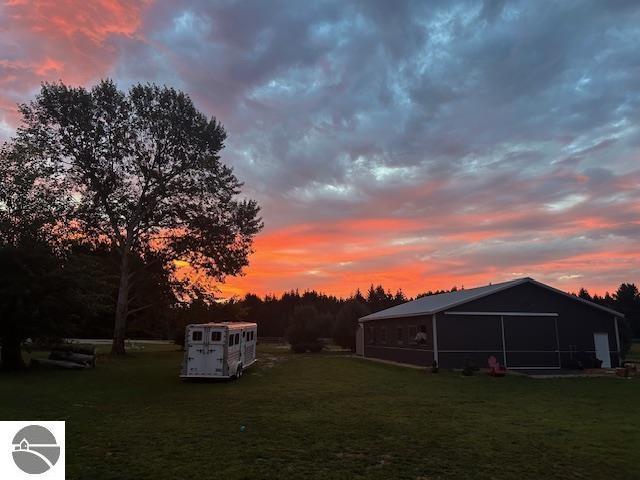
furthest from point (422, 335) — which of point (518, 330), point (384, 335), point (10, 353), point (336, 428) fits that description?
point (10, 353)

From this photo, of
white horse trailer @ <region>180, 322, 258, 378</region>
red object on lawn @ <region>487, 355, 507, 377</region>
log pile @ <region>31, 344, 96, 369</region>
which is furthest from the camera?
log pile @ <region>31, 344, 96, 369</region>

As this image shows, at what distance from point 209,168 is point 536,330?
2366 cm

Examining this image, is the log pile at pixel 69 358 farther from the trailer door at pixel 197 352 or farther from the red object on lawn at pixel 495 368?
the red object on lawn at pixel 495 368

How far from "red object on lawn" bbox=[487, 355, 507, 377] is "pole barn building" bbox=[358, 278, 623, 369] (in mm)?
934

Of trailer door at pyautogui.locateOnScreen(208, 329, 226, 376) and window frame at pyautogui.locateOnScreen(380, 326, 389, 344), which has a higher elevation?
window frame at pyautogui.locateOnScreen(380, 326, 389, 344)

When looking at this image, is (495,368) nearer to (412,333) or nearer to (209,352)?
(412,333)

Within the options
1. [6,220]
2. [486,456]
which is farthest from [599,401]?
[6,220]

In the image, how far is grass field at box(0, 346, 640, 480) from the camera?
764 cm

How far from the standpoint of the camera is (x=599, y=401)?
15.4 meters

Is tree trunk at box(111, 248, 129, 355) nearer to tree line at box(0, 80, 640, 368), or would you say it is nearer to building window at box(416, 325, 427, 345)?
tree line at box(0, 80, 640, 368)

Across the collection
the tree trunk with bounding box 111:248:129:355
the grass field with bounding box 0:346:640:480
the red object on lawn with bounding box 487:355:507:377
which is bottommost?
the grass field with bounding box 0:346:640:480

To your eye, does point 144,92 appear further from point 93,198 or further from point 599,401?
point 599,401

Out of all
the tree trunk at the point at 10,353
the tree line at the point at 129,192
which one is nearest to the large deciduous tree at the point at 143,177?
the tree line at the point at 129,192

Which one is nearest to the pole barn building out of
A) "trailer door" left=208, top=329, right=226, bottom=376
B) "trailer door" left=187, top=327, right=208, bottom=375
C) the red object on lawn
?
the red object on lawn
